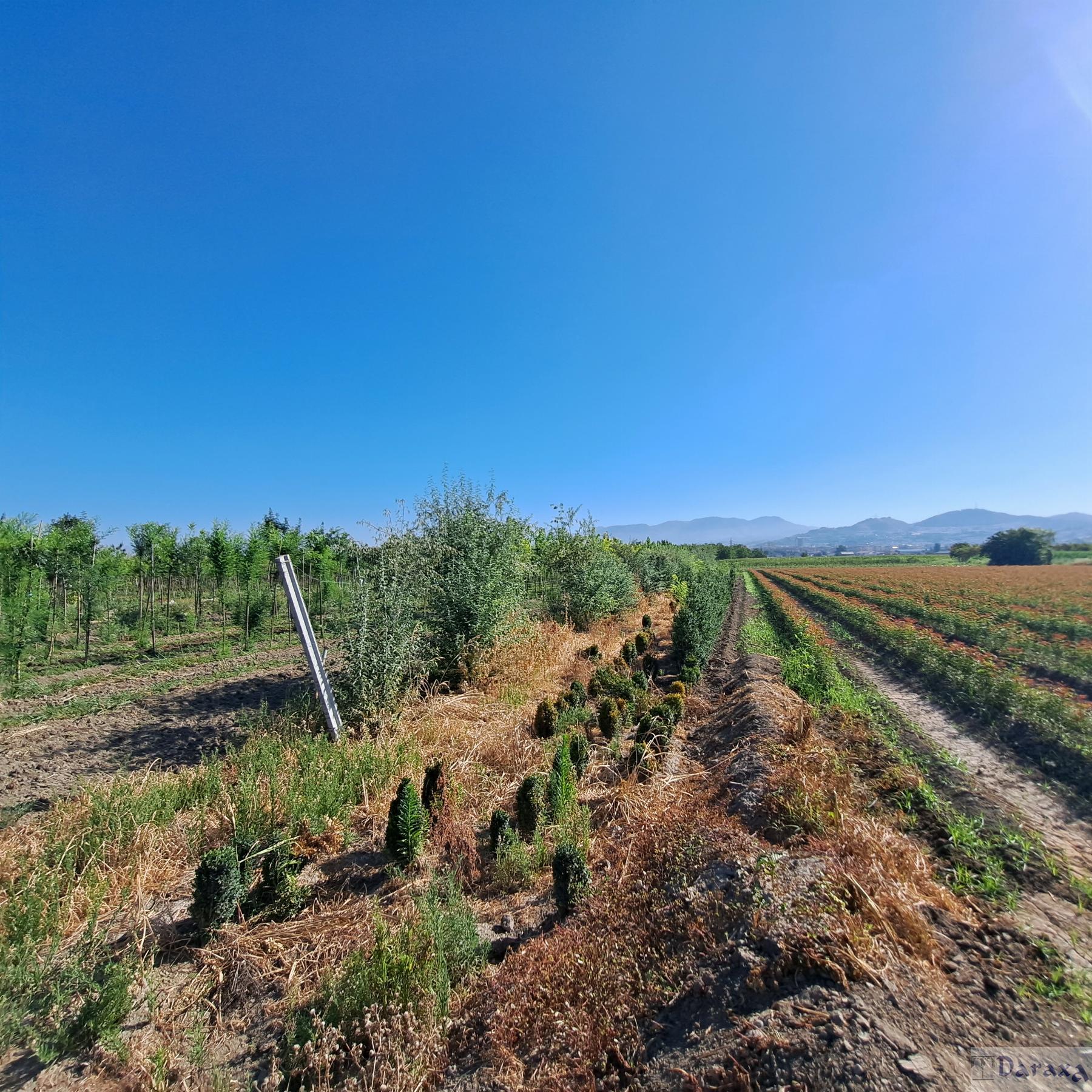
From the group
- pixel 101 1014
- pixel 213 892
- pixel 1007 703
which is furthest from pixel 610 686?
pixel 101 1014

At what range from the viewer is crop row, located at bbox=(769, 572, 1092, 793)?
5.74m

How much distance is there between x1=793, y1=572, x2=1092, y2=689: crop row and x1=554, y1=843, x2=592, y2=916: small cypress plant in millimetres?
11186

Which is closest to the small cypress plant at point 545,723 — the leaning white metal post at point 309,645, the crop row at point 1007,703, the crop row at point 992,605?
the leaning white metal post at point 309,645

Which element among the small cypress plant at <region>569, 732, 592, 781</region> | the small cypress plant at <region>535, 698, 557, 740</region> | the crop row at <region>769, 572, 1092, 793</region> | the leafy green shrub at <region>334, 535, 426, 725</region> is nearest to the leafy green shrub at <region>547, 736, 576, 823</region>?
the small cypress plant at <region>569, 732, 592, 781</region>

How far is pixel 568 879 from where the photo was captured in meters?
3.29

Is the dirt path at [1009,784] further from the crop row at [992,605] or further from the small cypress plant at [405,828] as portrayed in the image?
the crop row at [992,605]

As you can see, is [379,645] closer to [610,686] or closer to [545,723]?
[545,723]

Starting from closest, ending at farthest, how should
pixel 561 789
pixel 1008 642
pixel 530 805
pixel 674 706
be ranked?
1. pixel 530 805
2. pixel 561 789
3. pixel 674 706
4. pixel 1008 642

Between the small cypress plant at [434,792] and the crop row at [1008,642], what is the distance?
11.9 meters

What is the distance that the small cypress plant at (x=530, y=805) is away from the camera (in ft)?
14.1

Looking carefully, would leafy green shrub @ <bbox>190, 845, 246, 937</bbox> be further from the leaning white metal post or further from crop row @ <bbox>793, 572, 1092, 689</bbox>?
crop row @ <bbox>793, 572, 1092, 689</bbox>

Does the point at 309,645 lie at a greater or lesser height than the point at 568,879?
greater

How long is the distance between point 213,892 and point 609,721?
174 inches

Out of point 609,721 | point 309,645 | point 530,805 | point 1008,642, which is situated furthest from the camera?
point 1008,642
